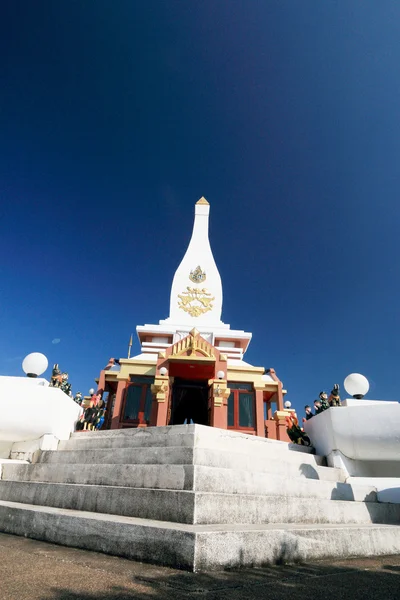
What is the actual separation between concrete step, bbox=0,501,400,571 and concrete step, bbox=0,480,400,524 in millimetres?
204

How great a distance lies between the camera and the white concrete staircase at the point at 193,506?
2629 mm

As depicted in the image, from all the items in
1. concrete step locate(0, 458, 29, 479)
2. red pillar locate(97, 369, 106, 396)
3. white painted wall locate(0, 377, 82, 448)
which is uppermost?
red pillar locate(97, 369, 106, 396)

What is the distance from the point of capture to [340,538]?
3.20 m

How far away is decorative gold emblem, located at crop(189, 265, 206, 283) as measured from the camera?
1848 centimetres

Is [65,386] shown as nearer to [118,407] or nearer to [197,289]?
[118,407]

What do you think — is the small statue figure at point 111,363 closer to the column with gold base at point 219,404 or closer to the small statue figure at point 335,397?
the column with gold base at point 219,404

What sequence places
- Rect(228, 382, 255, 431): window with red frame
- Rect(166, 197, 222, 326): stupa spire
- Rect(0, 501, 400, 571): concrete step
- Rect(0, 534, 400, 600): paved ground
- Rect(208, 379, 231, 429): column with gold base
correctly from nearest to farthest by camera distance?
1. Rect(0, 534, 400, 600): paved ground
2. Rect(0, 501, 400, 571): concrete step
3. Rect(208, 379, 231, 429): column with gold base
4. Rect(228, 382, 255, 431): window with red frame
5. Rect(166, 197, 222, 326): stupa spire

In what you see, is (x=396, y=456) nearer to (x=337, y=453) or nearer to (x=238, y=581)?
(x=337, y=453)

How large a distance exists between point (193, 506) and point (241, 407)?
33.8 ft

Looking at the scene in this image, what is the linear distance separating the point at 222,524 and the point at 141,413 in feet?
32.4

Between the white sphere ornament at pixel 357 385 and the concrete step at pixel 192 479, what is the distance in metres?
1.75

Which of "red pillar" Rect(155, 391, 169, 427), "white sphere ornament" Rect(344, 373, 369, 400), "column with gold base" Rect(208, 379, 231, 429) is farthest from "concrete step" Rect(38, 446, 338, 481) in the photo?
"red pillar" Rect(155, 391, 169, 427)

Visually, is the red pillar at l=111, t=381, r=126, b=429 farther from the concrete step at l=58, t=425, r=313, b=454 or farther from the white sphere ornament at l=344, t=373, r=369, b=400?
the white sphere ornament at l=344, t=373, r=369, b=400

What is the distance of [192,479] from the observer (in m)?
3.48
